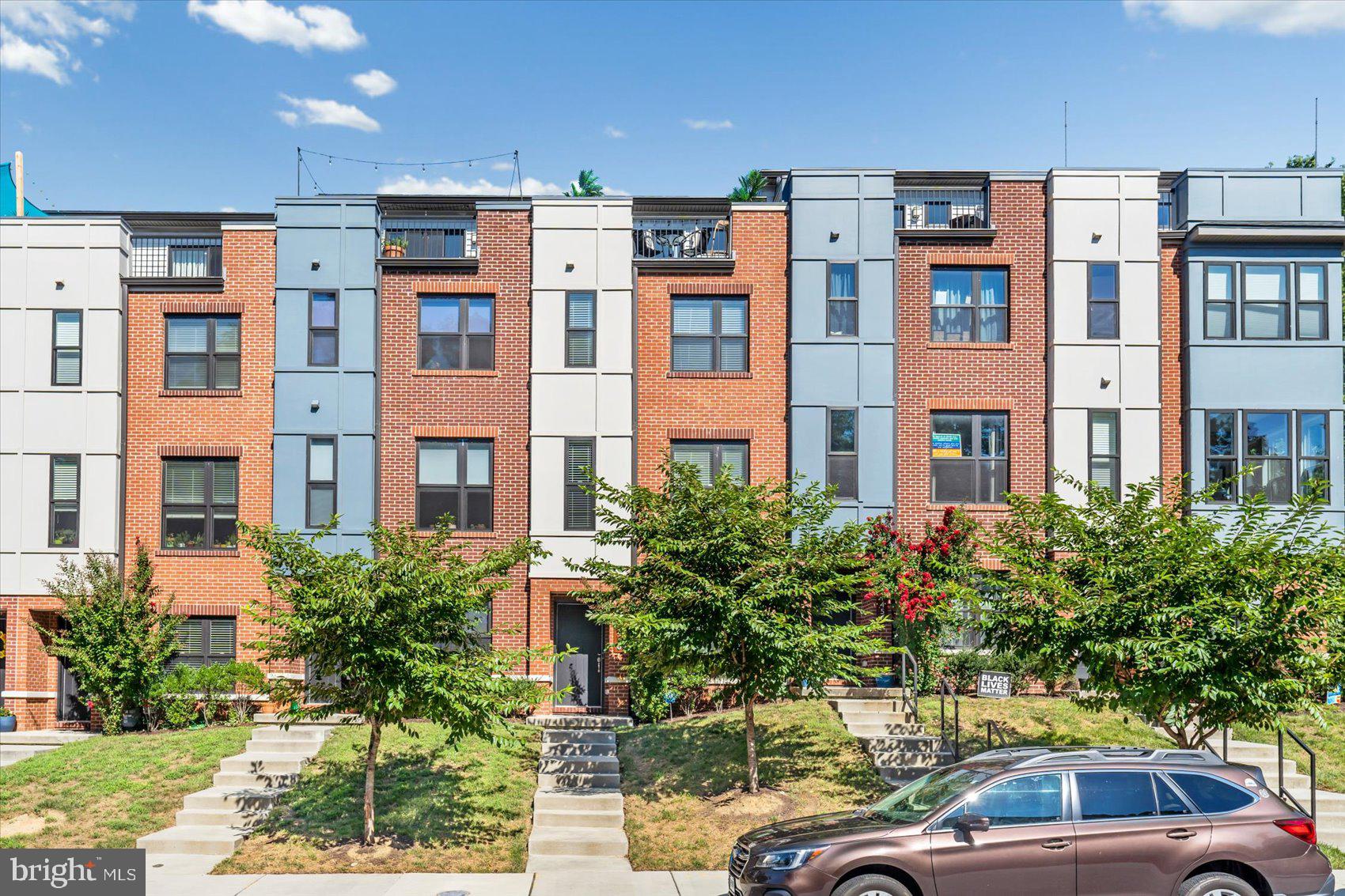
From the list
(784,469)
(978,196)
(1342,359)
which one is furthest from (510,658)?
(1342,359)

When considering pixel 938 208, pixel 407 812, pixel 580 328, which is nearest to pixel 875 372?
pixel 938 208

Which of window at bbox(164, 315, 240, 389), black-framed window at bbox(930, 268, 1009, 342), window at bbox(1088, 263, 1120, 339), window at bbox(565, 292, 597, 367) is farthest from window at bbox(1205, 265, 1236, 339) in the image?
window at bbox(164, 315, 240, 389)

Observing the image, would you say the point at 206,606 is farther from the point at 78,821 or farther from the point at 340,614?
the point at 340,614

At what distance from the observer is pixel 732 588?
14.2 meters

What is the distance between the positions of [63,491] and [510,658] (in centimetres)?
1299

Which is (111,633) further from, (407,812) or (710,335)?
(710,335)

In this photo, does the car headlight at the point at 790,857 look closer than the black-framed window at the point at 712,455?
Yes

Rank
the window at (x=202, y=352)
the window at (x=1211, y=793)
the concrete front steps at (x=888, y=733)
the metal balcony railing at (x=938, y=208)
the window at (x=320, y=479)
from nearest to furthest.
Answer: the window at (x=1211, y=793) < the concrete front steps at (x=888, y=733) < the window at (x=320, y=479) < the window at (x=202, y=352) < the metal balcony railing at (x=938, y=208)

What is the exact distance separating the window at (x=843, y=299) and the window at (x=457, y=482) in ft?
24.8

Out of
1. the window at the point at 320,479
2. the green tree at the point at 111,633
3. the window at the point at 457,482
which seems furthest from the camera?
the window at the point at 457,482

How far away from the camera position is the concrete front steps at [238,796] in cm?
1316

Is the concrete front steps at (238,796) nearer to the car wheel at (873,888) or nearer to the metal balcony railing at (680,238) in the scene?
the car wheel at (873,888)

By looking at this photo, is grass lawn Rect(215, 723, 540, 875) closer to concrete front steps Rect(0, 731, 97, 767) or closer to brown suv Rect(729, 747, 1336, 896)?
brown suv Rect(729, 747, 1336, 896)

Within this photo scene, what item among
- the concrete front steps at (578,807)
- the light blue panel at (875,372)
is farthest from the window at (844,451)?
the concrete front steps at (578,807)
